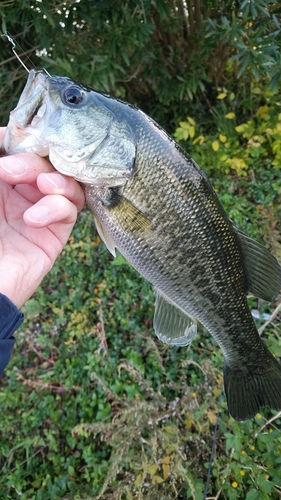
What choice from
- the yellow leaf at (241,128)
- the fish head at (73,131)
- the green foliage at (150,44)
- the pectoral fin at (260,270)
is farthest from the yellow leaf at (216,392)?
the yellow leaf at (241,128)

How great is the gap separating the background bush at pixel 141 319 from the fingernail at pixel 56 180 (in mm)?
1679

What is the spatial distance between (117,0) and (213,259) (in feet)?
7.49

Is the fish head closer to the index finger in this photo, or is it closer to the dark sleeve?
the index finger

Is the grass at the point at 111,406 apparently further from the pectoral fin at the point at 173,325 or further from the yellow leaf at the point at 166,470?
the pectoral fin at the point at 173,325

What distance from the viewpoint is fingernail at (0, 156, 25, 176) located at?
1.27 m

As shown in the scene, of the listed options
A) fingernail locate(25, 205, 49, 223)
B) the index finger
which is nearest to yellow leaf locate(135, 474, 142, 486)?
fingernail locate(25, 205, 49, 223)

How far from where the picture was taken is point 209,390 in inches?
98.3

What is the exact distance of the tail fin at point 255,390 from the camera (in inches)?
70.9

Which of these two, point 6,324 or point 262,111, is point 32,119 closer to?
point 6,324

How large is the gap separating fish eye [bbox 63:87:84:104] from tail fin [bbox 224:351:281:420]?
5.04 ft

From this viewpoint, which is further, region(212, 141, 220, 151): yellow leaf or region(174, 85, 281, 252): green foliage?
region(212, 141, 220, 151): yellow leaf

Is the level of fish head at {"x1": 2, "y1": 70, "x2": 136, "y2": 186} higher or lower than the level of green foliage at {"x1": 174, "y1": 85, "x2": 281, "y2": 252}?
higher

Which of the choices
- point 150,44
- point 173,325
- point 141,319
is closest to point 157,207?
point 173,325

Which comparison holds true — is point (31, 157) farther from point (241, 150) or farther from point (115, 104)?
point (241, 150)
